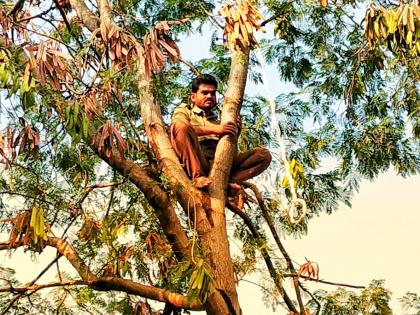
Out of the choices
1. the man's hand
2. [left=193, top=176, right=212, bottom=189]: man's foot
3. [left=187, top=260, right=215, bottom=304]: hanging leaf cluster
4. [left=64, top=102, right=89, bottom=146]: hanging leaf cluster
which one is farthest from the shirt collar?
[left=187, top=260, right=215, bottom=304]: hanging leaf cluster

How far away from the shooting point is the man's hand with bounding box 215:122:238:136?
14.1 ft

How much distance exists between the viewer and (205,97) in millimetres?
4777

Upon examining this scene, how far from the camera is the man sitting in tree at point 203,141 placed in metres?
4.29

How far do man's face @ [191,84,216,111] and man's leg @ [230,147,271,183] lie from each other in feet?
1.22

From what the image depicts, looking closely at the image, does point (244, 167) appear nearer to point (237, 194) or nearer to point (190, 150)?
point (237, 194)

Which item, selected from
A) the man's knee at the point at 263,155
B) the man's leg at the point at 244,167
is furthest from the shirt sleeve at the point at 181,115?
the man's knee at the point at 263,155

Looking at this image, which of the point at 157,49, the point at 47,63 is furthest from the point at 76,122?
the point at 157,49

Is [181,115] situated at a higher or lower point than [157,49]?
higher

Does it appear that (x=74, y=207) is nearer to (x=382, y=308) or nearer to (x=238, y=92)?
(x=238, y=92)

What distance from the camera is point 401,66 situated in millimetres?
6090

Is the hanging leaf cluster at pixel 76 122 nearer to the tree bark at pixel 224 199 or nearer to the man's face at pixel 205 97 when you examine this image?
the tree bark at pixel 224 199

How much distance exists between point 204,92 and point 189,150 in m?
0.62

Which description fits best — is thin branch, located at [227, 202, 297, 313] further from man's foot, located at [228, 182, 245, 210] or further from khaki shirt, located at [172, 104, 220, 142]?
khaki shirt, located at [172, 104, 220, 142]

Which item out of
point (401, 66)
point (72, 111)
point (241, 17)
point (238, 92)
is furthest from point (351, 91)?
point (72, 111)
